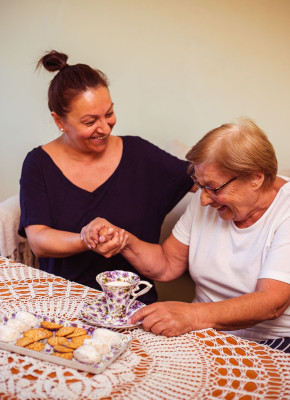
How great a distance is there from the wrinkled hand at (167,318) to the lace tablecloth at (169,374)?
0.07 ft

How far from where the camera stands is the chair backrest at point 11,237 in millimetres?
2311

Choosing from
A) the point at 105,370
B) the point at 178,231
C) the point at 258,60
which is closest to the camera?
the point at 105,370

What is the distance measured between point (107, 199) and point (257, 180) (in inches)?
30.0

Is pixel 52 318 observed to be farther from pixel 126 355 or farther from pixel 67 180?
pixel 67 180

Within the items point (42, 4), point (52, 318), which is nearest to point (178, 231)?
point (52, 318)

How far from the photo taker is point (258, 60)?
249 cm

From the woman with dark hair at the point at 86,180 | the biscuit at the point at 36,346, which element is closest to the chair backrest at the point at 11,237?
the woman with dark hair at the point at 86,180

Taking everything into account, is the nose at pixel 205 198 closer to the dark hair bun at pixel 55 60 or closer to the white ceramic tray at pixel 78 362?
the white ceramic tray at pixel 78 362

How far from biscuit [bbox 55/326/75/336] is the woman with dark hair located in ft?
2.33

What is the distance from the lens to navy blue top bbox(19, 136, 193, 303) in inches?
80.7

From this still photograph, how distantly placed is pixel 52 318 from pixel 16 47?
2600 mm

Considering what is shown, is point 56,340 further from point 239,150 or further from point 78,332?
point 239,150

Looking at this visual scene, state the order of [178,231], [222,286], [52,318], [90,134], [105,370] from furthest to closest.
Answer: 1. [90,134]
2. [178,231]
3. [222,286]
4. [52,318]
5. [105,370]

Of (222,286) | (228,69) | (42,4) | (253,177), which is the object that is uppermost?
(42,4)
